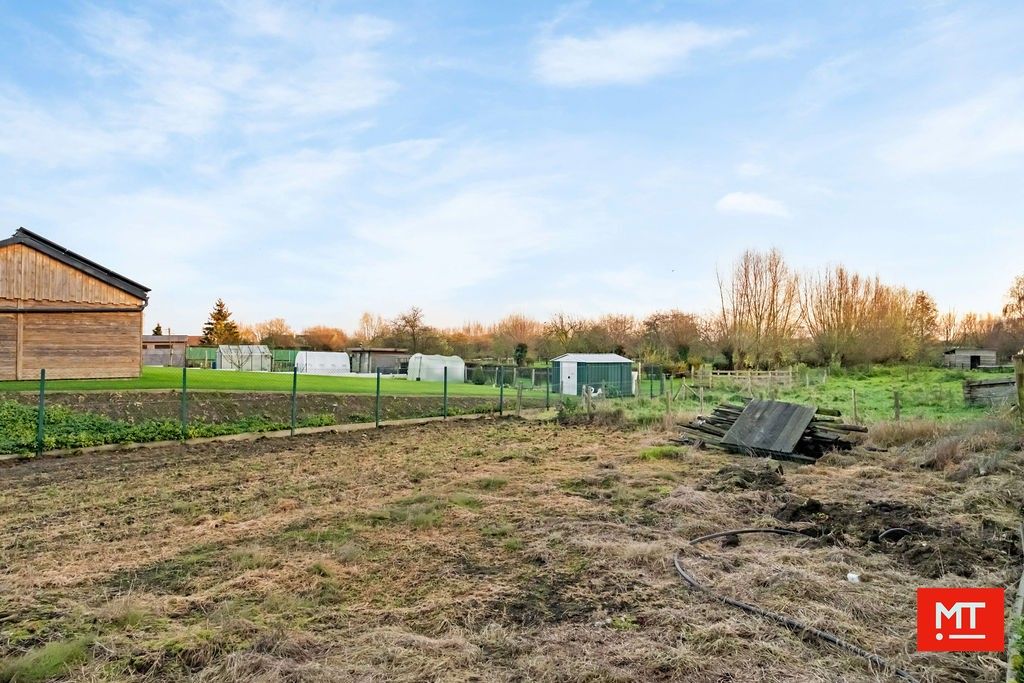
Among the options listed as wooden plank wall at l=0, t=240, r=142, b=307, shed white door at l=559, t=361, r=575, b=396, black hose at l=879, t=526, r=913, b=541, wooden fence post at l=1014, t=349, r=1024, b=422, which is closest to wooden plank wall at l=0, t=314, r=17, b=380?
wooden plank wall at l=0, t=240, r=142, b=307

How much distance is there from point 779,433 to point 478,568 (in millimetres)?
8944

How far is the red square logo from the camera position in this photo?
3.46m

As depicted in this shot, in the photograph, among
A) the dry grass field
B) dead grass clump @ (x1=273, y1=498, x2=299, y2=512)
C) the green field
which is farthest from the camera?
the green field

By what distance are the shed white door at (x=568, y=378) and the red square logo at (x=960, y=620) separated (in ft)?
89.6

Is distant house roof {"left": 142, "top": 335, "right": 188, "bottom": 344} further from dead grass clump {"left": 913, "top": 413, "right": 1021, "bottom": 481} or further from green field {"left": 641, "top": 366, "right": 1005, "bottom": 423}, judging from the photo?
dead grass clump {"left": 913, "top": 413, "right": 1021, "bottom": 481}

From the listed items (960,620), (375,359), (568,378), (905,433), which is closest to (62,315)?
(568,378)

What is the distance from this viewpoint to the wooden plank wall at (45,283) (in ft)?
74.8

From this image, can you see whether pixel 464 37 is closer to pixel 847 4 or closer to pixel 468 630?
pixel 847 4

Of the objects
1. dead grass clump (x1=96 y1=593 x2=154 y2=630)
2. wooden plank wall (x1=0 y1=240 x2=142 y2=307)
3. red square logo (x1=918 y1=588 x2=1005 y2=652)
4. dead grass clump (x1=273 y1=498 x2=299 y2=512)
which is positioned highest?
wooden plank wall (x1=0 y1=240 x2=142 y2=307)

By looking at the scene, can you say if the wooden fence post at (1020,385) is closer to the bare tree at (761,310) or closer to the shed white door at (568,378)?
the shed white door at (568,378)

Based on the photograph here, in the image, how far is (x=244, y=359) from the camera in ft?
170

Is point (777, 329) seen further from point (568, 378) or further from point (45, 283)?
point (45, 283)

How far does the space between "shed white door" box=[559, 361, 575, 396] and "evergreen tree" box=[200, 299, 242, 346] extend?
177 feet

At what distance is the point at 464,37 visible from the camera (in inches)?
496
